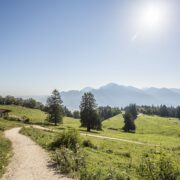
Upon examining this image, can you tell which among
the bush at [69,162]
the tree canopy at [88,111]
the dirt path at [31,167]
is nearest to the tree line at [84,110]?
the tree canopy at [88,111]

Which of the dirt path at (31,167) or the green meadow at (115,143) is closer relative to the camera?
the dirt path at (31,167)

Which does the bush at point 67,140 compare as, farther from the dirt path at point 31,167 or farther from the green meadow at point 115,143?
the dirt path at point 31,167

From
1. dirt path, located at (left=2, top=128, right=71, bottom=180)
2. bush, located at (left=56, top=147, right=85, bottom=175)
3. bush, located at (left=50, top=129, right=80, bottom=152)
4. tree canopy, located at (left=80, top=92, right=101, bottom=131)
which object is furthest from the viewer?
tree canopy, located at (left=80, top=92, right=101, bottom=131)

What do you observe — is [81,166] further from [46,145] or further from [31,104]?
[31,104]

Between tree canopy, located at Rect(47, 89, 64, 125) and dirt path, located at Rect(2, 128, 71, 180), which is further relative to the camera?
tree canopy, located at Rect(47, 89, 64, 125)

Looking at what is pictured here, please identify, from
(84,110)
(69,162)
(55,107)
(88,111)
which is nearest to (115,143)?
(69,162)

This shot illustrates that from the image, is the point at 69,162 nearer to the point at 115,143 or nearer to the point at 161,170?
the point at 161,170

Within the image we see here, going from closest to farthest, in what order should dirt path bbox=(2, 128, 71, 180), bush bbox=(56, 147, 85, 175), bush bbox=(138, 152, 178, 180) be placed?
bush bbox=(138, 152, 178, 180), dirt path bbox=(2, 128, 71, 180), bush bbox=(56, 147, 85, 175)

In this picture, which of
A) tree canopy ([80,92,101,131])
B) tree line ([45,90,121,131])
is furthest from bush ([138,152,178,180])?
→ tree canopy ([80,92,101,131])

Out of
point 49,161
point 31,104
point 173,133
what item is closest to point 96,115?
point 173,133

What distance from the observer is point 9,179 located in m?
15.2

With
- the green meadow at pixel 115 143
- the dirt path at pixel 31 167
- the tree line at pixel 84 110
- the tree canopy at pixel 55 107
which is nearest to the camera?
the dirt path at pixel 31 167

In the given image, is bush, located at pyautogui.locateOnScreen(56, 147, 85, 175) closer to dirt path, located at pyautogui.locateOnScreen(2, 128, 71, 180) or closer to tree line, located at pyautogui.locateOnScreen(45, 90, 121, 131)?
dirt path, located at pyautogui.locateOnScreen(2, 128, 71, 180)

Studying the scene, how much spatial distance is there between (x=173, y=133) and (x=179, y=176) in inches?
3902
